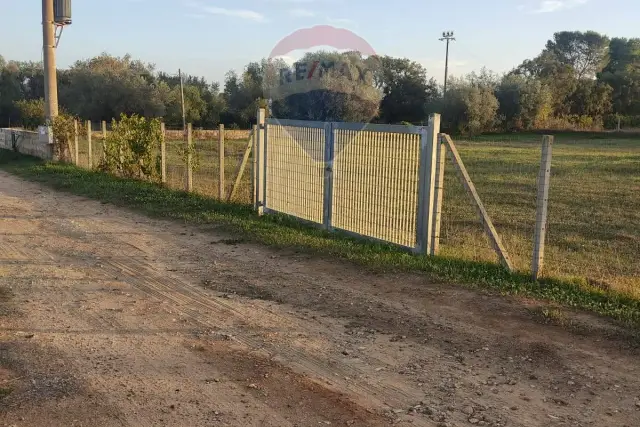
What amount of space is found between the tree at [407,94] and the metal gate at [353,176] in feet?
110

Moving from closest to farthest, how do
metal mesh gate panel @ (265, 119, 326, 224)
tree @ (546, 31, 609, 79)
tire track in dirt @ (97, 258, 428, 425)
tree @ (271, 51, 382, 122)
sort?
tire track in dirt @ (97, 258, 428, 425) < metal mesh gate panel @ (265, 119, 326, 224) < tree @ (271, 51, 382, 122) < tree @ (546, 31, 609, 79)

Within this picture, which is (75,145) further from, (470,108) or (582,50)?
(582,50)

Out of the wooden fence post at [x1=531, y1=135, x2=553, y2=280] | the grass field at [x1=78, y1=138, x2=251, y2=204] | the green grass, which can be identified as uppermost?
the wooden fence post at [x1=531, y1=135, x2=553, y2=280]

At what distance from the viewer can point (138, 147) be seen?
16.8m

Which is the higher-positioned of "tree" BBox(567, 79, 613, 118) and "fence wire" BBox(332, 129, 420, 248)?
"tree" BBox(567, 79, 613, 118)

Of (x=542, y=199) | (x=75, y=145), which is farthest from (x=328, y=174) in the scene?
(x=75, y=145)

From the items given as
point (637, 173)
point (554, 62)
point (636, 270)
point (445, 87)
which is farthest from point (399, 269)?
point (554, 62)

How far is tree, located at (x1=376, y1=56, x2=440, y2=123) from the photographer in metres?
46.3

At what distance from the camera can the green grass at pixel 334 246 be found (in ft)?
21.1

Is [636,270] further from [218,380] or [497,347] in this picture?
[218,380]

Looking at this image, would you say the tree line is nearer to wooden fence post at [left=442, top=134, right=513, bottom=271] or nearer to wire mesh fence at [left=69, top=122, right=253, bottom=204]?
wire mesh fence at [left=69, top=122, right=253, bottom=204]

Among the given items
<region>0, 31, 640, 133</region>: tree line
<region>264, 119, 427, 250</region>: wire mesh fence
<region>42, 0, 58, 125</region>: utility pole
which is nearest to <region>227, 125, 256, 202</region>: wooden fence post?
<region>264, 119, 427, 250</region>: wire mesh fence

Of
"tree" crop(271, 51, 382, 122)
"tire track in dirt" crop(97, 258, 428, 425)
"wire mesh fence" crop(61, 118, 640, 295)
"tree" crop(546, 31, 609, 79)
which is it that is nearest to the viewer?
"tire track in dirt" crop(97, 258, 428, 425)

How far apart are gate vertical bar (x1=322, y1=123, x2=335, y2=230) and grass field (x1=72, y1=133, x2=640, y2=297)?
1.94 meters
